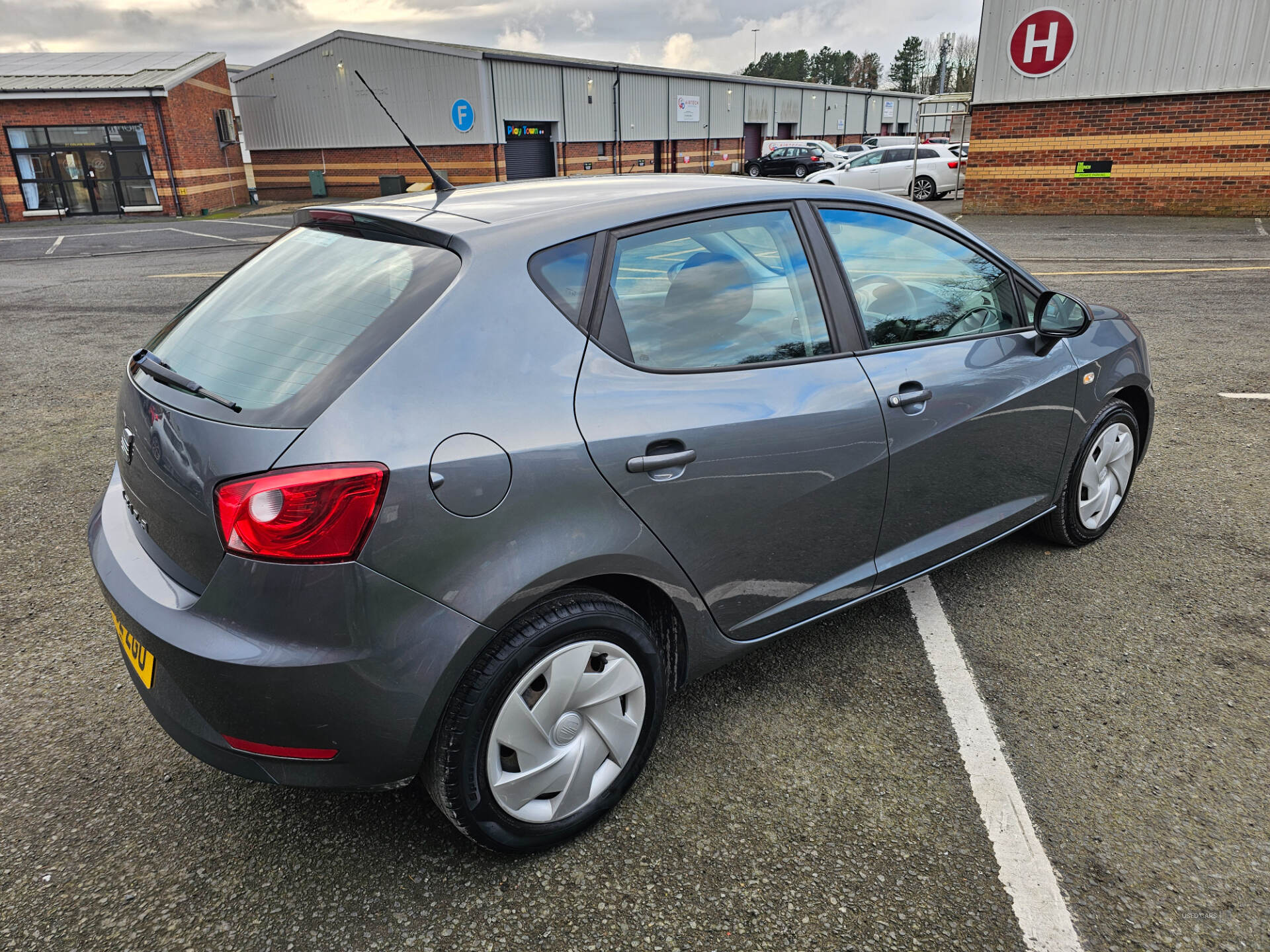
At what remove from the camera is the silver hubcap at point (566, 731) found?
6.76ft

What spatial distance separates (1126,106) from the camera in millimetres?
17469

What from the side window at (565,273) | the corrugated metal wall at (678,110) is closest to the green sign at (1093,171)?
the side window at (565,273)

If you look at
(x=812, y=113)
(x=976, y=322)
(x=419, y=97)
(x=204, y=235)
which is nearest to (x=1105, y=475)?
(x=976, y=322)

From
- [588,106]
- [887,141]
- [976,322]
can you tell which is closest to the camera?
[976,322]

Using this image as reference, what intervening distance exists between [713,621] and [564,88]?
37114 millimetres

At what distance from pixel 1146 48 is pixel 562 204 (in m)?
Answer: 19.2

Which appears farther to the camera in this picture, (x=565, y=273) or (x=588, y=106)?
(x=588, y=106)

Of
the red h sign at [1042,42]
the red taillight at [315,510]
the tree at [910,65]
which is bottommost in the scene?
the red taillight at [315,510]

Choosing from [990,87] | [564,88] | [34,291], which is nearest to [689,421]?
[34,291]

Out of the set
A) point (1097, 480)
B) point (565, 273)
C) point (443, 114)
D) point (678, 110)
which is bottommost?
point (1097, 480)

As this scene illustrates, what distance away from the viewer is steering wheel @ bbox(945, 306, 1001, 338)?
303 cm

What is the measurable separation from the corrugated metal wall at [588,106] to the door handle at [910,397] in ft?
119

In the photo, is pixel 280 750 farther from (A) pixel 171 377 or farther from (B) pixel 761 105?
(B) pixel 761 105

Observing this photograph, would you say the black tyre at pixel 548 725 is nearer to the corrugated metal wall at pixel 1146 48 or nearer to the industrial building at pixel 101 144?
the corrugated metal wall at pixel 1146 48
